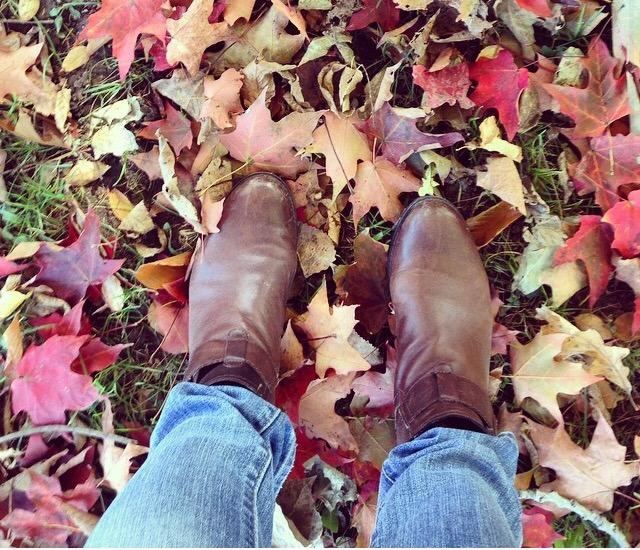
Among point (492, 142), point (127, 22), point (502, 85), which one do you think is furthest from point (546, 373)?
point (127, 22)

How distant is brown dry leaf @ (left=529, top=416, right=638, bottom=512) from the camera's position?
1.14 meters

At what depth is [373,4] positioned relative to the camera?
114cm

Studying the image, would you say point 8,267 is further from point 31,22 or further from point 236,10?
point 236,10

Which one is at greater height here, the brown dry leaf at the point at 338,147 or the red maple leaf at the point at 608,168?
the brown dry leaf at the point at 338,147

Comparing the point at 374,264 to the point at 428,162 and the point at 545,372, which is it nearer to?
the point at 428,162

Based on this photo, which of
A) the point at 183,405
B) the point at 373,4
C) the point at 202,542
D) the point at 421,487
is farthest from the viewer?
the point at 373,4

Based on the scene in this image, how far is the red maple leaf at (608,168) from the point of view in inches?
44.6

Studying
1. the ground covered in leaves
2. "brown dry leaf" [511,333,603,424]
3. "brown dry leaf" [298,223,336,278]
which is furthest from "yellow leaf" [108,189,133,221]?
"brown dry leaf" [511,333,603,424]

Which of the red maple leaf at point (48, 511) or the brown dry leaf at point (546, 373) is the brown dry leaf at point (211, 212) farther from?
the brown dry leaf at point (546, 373)

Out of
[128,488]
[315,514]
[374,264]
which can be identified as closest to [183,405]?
[128,488]

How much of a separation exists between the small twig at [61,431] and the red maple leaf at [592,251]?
933mm

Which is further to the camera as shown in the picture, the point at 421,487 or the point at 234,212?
the point at 234,212

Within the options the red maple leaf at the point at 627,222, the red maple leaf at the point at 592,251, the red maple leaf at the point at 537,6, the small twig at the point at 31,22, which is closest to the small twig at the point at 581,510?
the red maple leaf at the point at 592,251

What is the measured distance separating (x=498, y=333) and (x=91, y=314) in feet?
2.76
